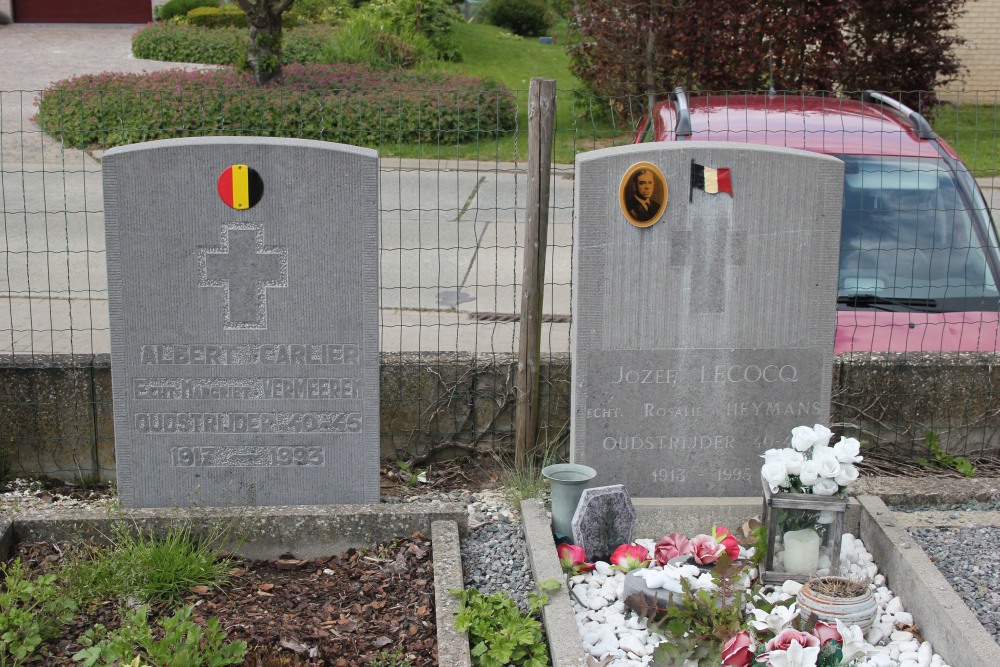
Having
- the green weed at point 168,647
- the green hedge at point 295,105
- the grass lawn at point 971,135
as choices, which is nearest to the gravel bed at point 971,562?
the green weed at point 168,647

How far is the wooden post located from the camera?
4895 millimetres

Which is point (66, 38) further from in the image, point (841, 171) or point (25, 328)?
point (841, 171)

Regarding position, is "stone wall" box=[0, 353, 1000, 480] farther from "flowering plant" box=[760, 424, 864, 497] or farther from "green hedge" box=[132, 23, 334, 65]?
"green hedge" box=[132, 23, 334, 65]

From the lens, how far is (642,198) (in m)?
4.41

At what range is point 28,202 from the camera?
1109cm

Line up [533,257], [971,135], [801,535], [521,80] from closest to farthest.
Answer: [801,535]
[533,257]
[971,135]
[521,80]

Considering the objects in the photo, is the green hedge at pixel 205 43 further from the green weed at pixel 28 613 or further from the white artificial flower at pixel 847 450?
the white artificial flower at pixel 847 450

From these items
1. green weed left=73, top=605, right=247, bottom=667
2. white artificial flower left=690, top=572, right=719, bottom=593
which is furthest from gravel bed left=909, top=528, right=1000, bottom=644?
green weed left=73, top=605, right=247, bottom=667

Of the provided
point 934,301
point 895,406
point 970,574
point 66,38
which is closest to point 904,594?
point 970,574

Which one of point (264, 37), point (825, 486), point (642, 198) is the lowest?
point (825, 486)

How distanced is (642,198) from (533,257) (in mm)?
748

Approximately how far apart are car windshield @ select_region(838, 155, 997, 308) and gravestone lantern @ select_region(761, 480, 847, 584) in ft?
5.39

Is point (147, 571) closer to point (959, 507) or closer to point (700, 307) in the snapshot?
point (700, 307)

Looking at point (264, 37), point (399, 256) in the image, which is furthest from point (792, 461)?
point (264, 37)
